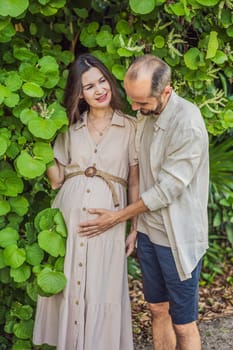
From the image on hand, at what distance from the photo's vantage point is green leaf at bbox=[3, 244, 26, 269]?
283 cm

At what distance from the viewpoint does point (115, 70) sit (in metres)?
2.89

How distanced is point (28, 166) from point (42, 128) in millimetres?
172

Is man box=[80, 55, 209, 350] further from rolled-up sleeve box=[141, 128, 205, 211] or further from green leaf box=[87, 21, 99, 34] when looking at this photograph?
green leaf box=[87, 21, 99, 34]

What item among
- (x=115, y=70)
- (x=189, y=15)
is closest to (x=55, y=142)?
(x=115, y=70)

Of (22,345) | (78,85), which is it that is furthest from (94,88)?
(22,345)

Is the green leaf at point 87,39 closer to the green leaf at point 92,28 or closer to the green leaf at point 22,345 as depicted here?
the green leaf at point 92,28

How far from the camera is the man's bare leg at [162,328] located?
9.84 ft

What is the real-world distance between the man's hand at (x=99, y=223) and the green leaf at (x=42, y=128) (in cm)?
38

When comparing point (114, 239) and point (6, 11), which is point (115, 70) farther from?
point (114, 239)

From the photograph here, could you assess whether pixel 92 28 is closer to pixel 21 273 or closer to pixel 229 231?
pixel 21 273

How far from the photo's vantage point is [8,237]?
287 cm

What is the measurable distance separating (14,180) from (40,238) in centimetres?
30

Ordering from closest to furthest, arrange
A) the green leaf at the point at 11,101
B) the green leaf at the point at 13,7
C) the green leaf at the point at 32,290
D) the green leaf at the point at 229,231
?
1. the green leaf at the point at 13,7
2. the green leaf at the point at 11,101
3. the green leaf at the point at 32,290
4. the green leaf at the point at 229,231

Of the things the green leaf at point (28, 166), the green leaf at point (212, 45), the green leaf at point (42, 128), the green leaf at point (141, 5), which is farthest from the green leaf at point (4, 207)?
the green leaf at point (212, 45)
